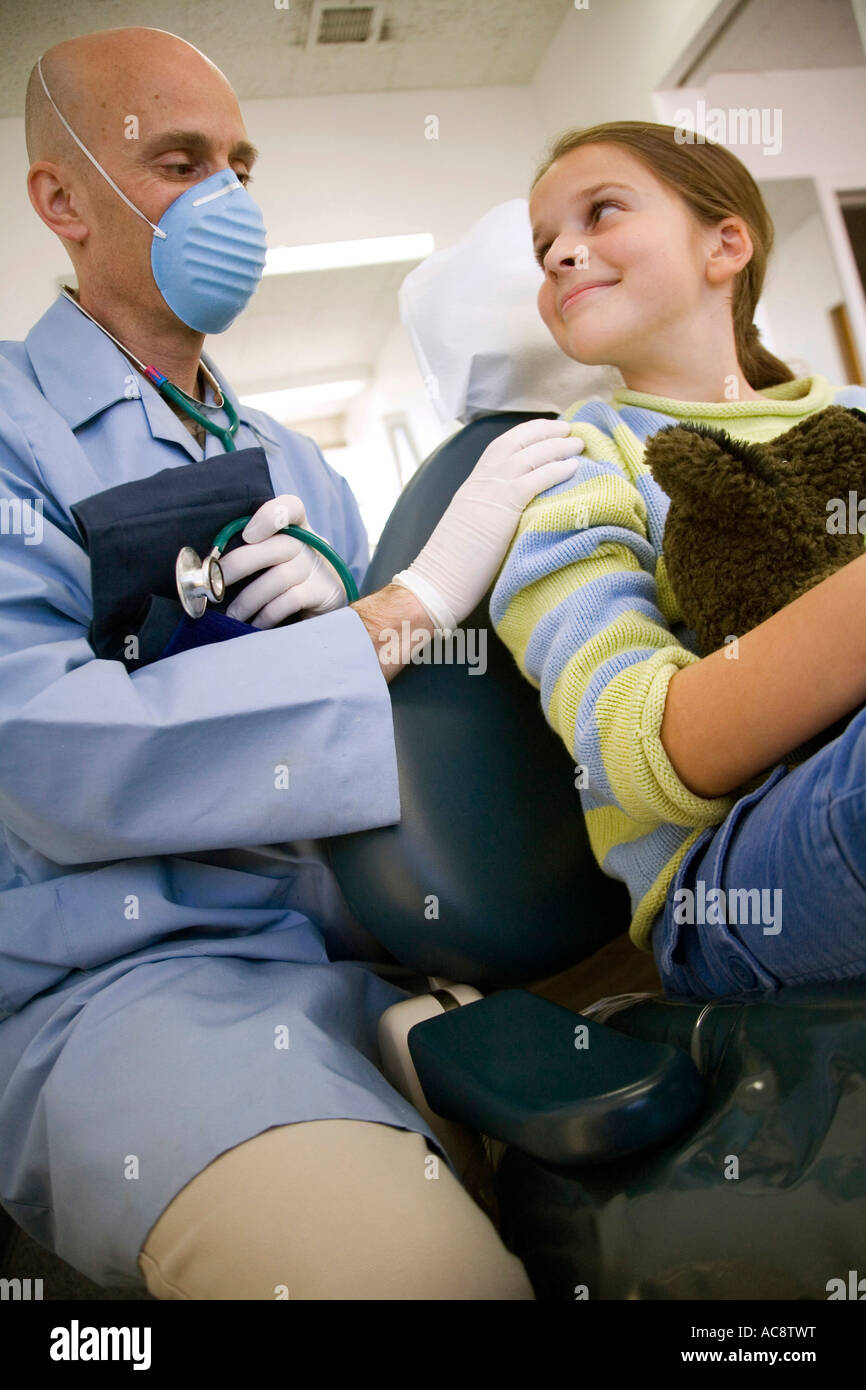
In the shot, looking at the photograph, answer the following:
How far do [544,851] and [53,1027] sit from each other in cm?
52

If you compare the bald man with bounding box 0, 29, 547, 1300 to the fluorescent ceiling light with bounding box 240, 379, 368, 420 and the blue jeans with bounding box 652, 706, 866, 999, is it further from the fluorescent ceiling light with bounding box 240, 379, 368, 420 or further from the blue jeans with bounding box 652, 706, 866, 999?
the fluorescent ceiling light with bounding box 240, 379, 368, 420

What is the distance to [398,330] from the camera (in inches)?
285

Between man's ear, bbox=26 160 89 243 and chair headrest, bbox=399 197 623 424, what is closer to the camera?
chair headrest, bbox=399 197 623 424

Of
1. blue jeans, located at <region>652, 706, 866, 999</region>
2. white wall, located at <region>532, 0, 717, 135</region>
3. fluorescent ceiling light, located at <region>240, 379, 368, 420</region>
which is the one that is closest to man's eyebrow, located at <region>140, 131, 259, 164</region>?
blue jeans, located at <region>652, 706, 866, 999</region>

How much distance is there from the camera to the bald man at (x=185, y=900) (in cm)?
82

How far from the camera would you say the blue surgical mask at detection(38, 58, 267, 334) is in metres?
1.42

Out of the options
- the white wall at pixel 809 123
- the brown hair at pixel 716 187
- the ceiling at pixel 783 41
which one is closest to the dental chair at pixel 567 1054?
the brown hair at pixel 716 187

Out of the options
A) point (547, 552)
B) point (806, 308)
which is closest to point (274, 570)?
point (547, 552)

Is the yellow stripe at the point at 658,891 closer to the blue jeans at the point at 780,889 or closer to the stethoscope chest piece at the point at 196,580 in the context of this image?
the blue jeans at the point at 780,889

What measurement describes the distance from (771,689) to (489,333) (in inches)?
30.0

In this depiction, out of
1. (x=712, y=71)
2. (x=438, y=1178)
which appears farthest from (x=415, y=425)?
(x=438, y=1178)

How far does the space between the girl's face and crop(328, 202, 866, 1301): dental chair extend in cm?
15

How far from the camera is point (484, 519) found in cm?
110
